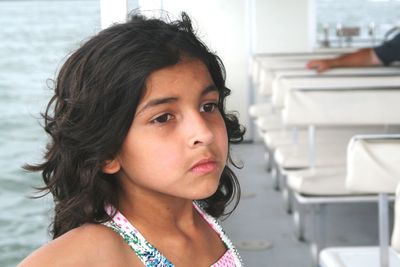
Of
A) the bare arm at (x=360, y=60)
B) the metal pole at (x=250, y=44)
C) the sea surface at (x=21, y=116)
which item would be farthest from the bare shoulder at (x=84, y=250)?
the metal pole at (x=250, y=44)

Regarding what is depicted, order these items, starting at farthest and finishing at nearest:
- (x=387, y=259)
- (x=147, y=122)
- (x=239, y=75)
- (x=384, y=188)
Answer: (x=239, y=75), (x=384, y=188), (x=387, y=259), (x=147, y=122)

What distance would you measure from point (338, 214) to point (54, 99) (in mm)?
3532

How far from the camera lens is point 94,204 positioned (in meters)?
0.95

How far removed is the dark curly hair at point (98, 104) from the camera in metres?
0.90

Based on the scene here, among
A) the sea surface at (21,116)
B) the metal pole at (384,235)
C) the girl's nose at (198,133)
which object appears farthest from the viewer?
the metal pole at (384,235)

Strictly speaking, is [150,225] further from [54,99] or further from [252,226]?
[252,226]

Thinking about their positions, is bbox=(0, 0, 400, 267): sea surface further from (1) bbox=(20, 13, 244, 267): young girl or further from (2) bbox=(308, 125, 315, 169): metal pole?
(2) bbox=(308, 125, 315, 169): metal pole

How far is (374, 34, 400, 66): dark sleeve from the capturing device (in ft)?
16.2

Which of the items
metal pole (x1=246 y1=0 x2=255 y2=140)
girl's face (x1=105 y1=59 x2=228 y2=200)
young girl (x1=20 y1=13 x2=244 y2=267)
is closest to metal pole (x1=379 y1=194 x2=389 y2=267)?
young girl (x1=20 y1=13 x2=244 y2=267)

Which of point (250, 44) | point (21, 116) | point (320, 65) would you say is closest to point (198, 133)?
point (21, 116)

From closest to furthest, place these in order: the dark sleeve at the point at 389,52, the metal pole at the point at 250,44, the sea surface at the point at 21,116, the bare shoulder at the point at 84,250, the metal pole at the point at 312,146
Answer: the bare shoulder at the point at 84,250 → the sea surface at the point at 21,116 → the metal pole at the point at 312,146 → the dark sleeve at the point at 389,52 → the metal pole at the point at 250,44

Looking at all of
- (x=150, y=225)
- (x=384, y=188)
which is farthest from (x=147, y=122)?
(x=384, y=188)

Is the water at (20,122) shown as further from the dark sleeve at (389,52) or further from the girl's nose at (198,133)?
the dark sleeve at (389,52)

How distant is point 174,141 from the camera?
0.89 metres
